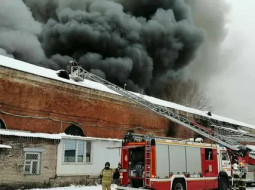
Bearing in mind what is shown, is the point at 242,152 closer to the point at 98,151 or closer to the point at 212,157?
the point at 212,157

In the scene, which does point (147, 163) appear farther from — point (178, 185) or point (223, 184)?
point (223, 184)

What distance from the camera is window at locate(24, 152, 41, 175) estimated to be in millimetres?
13840

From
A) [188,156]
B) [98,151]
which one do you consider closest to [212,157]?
[188,156]

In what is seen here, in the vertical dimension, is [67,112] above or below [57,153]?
above

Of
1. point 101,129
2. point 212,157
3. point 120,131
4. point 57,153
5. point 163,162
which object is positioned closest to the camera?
point 163,162

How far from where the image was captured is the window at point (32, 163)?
1384 centimetres

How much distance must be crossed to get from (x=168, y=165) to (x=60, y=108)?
7.27 metres

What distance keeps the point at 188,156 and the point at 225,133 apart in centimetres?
1750

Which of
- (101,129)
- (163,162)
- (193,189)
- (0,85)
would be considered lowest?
(193,189)

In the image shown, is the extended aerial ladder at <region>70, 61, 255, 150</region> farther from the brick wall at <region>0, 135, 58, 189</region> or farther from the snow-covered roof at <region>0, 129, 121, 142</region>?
the brick wall at <region>0, 135, 58, 189</region>

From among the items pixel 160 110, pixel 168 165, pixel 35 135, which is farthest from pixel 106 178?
pixel 160 110

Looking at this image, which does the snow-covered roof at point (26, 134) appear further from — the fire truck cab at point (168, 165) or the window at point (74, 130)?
the fire truck cab at point (168, 165)

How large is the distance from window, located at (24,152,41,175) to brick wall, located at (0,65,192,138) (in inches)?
52.5

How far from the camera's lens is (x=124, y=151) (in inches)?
469
